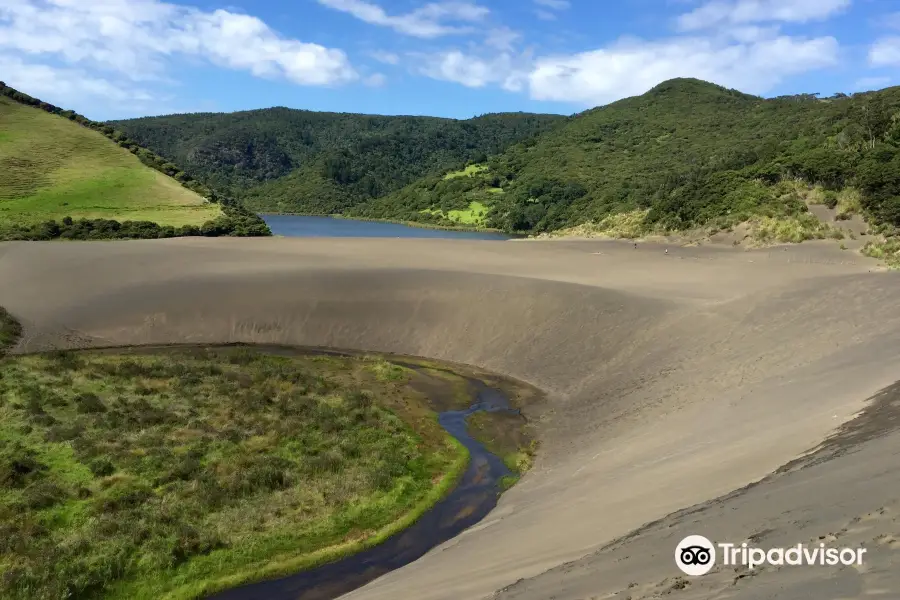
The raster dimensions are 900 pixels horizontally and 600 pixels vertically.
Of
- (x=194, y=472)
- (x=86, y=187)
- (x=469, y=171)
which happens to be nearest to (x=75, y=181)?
(x=86, y=187)

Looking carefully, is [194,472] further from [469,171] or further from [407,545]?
[469,171]

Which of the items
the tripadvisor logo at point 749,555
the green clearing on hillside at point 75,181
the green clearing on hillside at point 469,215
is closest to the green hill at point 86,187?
the green clearing on hillside at point 75,181

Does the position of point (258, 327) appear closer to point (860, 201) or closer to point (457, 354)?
point (457, 354)

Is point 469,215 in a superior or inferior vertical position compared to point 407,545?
superior

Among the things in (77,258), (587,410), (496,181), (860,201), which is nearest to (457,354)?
(587,410)

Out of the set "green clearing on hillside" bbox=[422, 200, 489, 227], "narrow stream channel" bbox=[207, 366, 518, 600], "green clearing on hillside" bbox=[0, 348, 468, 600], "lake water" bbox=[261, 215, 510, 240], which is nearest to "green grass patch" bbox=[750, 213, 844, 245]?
"green clearing on hillside" bbox=[0, 348, 468, 600]

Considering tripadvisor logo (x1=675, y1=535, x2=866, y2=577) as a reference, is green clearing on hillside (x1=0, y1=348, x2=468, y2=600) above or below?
below

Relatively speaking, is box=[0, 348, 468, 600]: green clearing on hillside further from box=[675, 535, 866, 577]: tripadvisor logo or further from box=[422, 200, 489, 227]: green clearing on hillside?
box=[422, 200, 489, 227]: green clearing on hillside

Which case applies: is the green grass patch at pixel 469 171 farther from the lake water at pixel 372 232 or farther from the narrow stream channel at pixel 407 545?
the narrow stream channel at pixel 407 545
